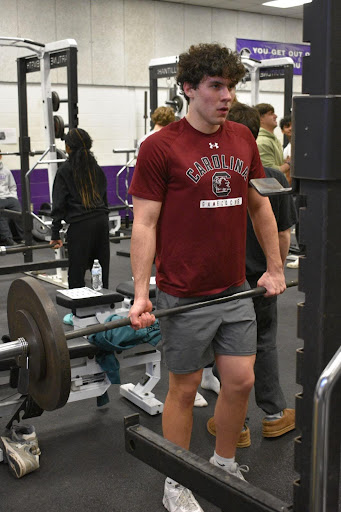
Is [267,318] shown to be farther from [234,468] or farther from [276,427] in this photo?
[234,468]

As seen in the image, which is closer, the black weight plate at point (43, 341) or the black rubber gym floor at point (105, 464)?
the black weight plate at point (43, 341)

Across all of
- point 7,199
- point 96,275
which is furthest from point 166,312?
point 7,199

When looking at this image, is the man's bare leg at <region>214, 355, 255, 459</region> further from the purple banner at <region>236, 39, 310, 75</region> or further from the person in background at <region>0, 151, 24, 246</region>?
the purple banner at <region>236, 39, 310, 75</region>

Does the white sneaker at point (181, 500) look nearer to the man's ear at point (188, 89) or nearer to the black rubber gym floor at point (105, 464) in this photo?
the black rubber gym floor at point (105, 464)

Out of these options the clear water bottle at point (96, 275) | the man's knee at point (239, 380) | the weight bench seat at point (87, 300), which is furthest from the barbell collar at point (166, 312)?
the clear water bottle at point (96, 275)

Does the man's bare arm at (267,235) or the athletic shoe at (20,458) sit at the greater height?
the man's bare arm at (267,235)

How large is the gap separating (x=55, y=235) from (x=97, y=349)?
2.13 meters

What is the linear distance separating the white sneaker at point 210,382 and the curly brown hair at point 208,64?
173 centimetres

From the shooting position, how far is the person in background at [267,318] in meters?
2.54

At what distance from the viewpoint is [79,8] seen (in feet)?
28.0

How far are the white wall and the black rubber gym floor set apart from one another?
5893 mm

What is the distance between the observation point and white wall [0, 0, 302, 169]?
8141mm

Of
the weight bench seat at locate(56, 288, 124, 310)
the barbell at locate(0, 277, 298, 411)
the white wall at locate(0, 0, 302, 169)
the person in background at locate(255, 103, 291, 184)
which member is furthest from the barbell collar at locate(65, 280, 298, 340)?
the white wall at locate(0, 0, 302, 169)

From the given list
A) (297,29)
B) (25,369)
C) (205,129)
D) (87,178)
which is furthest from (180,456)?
(297,29)
